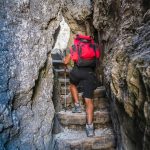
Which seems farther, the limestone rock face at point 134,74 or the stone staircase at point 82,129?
the stone staircase at point 82,129

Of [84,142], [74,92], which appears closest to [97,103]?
[74,92]

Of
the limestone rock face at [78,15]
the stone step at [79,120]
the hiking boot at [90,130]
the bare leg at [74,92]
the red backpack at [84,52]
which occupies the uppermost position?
the limestone rock face at [78,15]

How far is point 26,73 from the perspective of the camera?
179 inches

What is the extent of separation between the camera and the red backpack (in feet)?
19.0

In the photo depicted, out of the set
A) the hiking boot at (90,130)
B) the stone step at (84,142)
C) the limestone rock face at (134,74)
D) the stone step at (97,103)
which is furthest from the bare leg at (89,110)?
the limestone rock face at (134,74)

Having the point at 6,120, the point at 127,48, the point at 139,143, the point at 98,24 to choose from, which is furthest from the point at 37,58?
the point at 98,24

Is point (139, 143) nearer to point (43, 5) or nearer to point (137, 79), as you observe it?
point (137, 79)

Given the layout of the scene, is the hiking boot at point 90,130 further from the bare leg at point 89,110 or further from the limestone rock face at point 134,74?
the limestone rock face at point 134,74

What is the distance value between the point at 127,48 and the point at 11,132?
2072mm

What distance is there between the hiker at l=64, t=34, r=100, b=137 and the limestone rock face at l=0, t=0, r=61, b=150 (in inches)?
24.0

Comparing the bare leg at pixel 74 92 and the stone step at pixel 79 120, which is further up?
the bare leg at pixel 74 92

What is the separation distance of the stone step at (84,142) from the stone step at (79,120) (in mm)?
367

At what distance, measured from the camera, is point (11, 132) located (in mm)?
4148

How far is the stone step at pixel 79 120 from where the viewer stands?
612 centimetres
